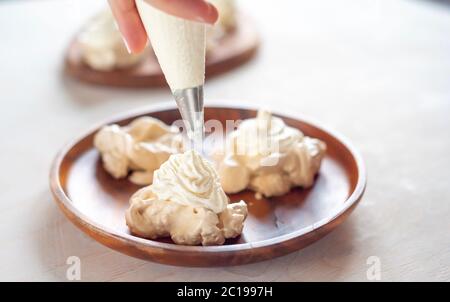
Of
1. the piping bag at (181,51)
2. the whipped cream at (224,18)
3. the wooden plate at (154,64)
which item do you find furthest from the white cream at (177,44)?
the whipped cream at (224,18)

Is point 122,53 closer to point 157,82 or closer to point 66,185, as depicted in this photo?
point 157,82

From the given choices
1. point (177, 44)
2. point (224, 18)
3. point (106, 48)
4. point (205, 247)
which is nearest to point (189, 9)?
point (177, 44)

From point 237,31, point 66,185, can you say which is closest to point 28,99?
point 66,185

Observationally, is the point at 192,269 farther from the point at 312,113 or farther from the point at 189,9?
the point at 312,113

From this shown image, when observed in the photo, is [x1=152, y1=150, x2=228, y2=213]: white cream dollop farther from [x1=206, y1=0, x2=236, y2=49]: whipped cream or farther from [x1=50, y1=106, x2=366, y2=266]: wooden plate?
[x1=206, y1=0, x2=236, y2=49]: whipped cream

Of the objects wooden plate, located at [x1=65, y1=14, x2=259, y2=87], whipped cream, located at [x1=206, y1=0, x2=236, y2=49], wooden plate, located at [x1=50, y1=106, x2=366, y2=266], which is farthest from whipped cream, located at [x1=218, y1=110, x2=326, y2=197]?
whipped cream, located at [x1=206, y1=0, x2=236, y2=49]

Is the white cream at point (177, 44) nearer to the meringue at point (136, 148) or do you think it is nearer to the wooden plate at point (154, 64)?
the meringue at point (136, 148)
